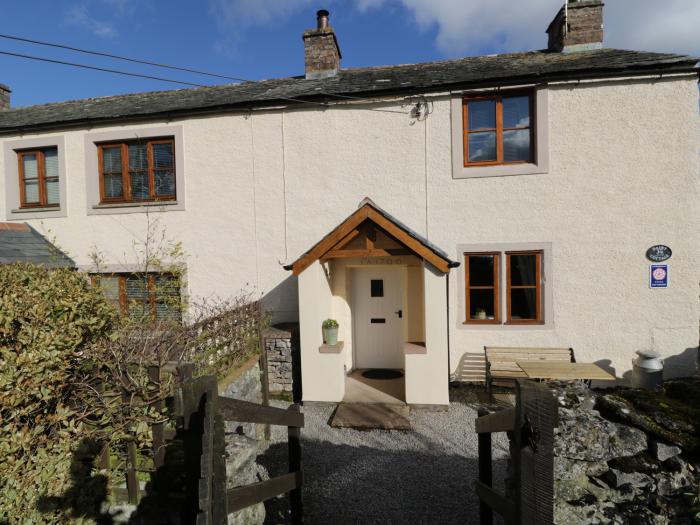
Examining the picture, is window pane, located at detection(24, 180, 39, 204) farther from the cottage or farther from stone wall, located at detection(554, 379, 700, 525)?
stone wall, located at detection(554, 379, 700, 525)

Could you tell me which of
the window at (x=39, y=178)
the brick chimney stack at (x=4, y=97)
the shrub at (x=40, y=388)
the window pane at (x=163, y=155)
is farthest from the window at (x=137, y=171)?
the shrub at (x=40, y=388)

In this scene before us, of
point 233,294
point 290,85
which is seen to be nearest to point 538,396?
point 233,294

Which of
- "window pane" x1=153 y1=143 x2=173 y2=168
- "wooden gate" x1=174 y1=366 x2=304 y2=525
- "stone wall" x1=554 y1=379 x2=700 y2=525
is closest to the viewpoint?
"wooden gate" x1=174 y1=366 x2=304 y2=525

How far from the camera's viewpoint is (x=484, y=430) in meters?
2.96

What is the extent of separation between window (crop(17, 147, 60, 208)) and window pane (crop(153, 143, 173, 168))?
2.83 metres

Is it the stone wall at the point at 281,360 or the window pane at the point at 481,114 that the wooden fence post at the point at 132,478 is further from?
the window pane at the point at 481,114

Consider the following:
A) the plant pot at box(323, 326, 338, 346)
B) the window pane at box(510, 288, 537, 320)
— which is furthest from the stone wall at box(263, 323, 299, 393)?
the window pane at box(510, 288, 537, 320)

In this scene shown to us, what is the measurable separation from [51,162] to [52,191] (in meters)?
0.76

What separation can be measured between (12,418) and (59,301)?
3.37ft

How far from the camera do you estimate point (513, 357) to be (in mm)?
7719

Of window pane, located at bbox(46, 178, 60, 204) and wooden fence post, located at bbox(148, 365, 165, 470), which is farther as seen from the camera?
window pane, located at bbox(46, 178, 60, 204)

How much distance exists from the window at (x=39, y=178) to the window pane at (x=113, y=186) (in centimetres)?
141

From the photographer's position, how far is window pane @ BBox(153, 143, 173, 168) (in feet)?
31.0

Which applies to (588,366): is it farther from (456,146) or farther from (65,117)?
(65,117)
